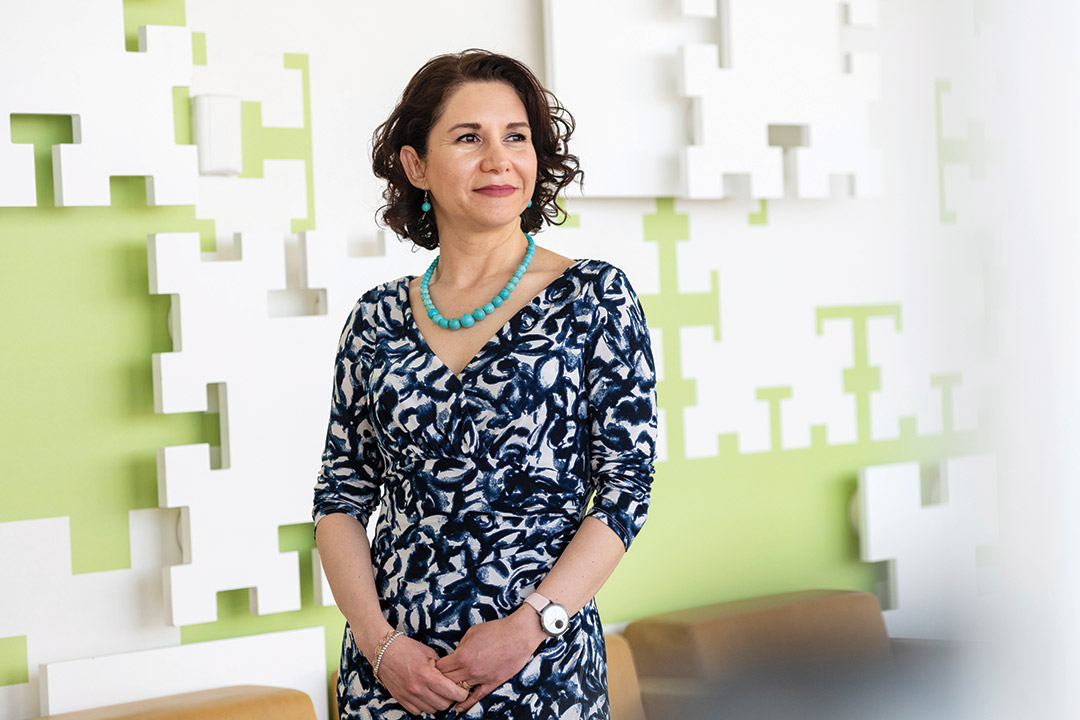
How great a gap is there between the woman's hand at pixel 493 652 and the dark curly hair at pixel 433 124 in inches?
22.6

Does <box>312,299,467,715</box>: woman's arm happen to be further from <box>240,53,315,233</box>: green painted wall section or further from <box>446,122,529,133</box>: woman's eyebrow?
<box>240,53,315,233</box>: green painted wall section

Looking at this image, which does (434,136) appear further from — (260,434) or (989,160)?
(989,160)

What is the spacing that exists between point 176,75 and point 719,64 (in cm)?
128

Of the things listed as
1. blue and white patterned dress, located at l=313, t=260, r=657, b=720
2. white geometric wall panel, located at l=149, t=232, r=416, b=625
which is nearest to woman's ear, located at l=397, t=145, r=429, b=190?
blue and white patterned dress, located at l=313, t=260, r=657, b=720

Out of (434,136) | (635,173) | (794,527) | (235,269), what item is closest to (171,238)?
(235,269)

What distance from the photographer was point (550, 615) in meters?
1.33

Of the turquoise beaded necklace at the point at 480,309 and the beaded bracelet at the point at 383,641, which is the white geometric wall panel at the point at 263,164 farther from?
Answer: the beaded bracelet at the point at 383,641

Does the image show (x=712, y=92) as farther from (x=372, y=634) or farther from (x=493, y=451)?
(x=372, y=634)

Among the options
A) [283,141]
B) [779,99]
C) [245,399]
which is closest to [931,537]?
[779,99]

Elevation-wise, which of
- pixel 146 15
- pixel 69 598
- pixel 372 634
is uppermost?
pixel 146 15

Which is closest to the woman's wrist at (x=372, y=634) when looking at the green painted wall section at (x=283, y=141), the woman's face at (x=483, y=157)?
the woman's face at (x=483, y=157)

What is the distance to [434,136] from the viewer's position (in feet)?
4.97

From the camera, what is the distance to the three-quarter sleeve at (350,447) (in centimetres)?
155

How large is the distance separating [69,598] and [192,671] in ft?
0.88
